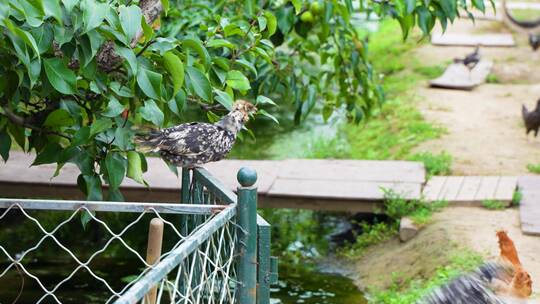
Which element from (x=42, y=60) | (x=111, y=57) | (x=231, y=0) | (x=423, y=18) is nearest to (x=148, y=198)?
(x=231, y=0)

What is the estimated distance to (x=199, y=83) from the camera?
163 inches

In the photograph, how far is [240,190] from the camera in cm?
330

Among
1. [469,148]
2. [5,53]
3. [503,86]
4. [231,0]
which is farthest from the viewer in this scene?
[503,86]

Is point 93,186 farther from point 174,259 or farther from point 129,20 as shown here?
point 174,259

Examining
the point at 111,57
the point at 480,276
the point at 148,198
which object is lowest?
the point at 480,276

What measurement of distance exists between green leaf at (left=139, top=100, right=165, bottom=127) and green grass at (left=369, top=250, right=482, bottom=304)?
2.67m

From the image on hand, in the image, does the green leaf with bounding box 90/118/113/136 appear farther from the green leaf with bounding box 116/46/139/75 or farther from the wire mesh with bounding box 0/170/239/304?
the green leaf with bounding box 116/46/139/75

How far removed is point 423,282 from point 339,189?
136cm

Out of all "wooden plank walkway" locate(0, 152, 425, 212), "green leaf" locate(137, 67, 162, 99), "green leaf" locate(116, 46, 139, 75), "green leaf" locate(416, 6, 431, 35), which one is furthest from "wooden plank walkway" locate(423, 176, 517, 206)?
"green leaf" locate(116, 46, 139, 75)

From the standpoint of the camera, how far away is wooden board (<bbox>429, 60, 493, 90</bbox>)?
519 inches

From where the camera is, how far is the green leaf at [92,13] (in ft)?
11.2

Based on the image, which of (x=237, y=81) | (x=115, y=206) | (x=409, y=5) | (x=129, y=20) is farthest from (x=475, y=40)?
(x=115, y=206)

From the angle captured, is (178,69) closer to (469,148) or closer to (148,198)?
(148,198)

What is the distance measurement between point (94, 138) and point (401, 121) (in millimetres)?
7446
